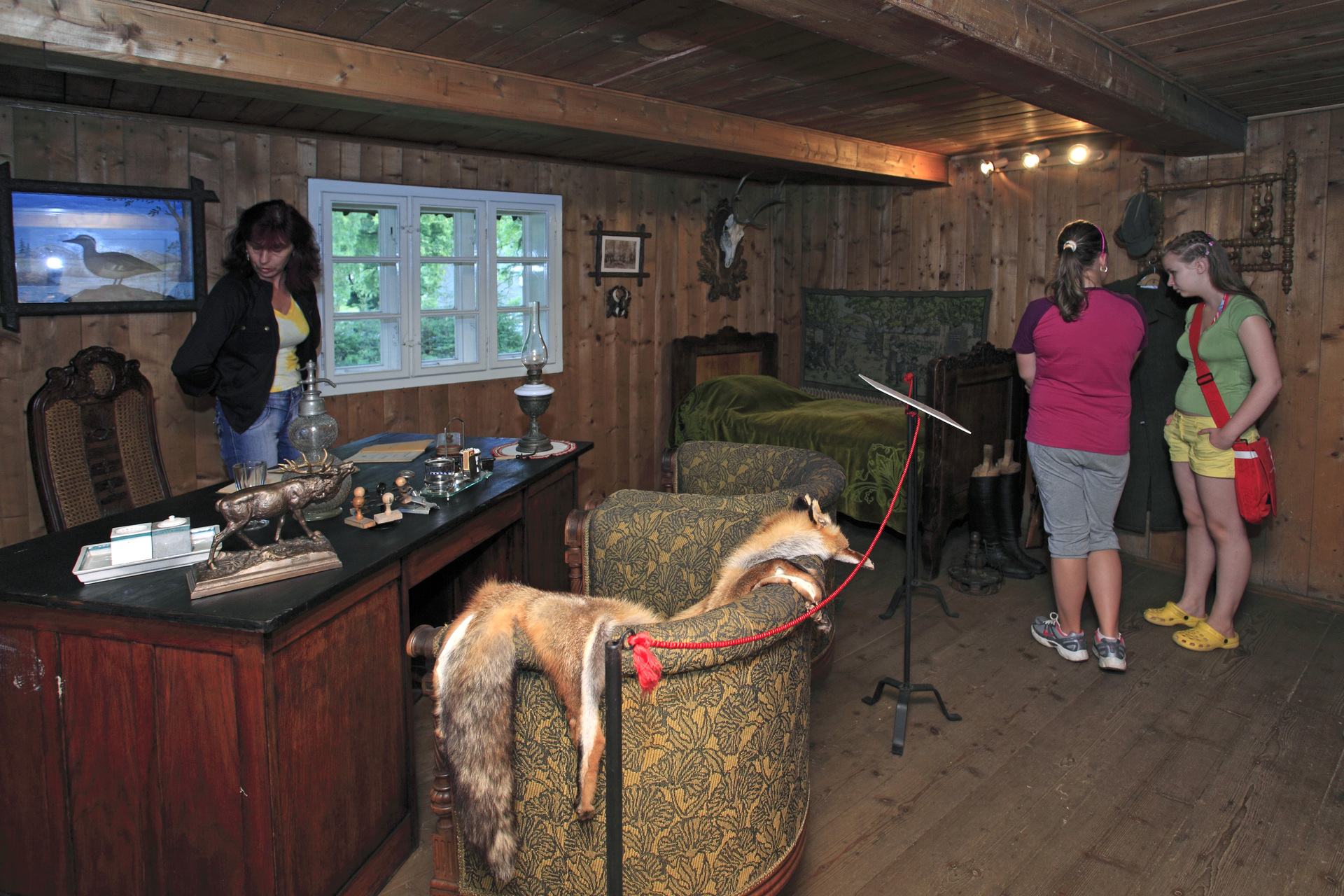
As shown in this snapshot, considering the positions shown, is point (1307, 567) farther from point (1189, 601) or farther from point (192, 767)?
point (192, 767)

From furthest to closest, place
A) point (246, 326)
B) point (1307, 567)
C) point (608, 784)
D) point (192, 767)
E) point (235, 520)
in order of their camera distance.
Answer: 1. point (1307, 567)
2. point (246, 326)
3. point (235, 520)
4. point (192, 767)
5. point (608, 784)

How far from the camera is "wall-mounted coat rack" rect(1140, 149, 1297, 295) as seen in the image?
4004mm

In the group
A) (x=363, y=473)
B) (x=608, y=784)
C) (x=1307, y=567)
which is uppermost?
(x=363, y=473)

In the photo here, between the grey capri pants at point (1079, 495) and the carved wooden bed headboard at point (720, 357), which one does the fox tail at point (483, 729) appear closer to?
the grey capri pants at point (1079, 495)

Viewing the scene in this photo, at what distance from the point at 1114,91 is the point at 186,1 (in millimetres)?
2861

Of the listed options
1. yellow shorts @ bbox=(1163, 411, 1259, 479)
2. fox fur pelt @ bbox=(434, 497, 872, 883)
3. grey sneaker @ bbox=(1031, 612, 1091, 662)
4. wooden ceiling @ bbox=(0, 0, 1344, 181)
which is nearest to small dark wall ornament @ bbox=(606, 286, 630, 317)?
wooden ceiling @ bbox=(0, 0, 1344, 181)

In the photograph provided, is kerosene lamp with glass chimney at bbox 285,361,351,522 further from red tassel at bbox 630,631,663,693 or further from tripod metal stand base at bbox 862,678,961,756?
tripod metal stand base at bbox 862,678,961,756

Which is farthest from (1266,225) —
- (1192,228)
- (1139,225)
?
(1139,225)

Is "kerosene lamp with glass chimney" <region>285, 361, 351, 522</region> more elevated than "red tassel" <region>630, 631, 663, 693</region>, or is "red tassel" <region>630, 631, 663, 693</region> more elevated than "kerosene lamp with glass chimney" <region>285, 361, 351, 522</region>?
"kerosene lamp with glass chimney" <region>285, 361, 351, 522</region>

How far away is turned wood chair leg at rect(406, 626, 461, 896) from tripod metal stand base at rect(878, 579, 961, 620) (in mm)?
2517

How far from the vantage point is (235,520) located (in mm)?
1996

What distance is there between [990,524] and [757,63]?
8.27 feet

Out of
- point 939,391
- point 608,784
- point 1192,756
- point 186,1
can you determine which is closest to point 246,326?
point 186,1

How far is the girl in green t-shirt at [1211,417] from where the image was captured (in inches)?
126
